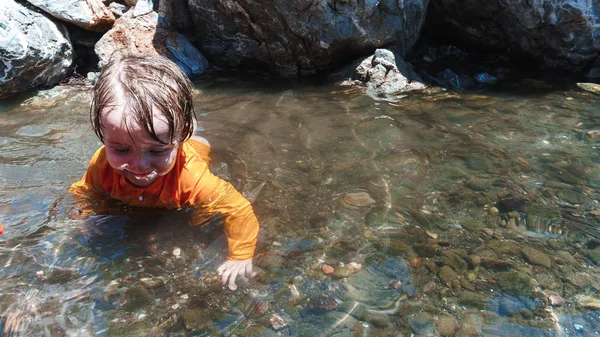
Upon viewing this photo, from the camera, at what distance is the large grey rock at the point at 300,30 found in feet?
20.6

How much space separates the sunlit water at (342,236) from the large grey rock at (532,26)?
1.66m

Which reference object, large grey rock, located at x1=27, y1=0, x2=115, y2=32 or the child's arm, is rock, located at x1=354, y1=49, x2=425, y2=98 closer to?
the child's arm

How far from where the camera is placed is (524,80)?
20.5ft

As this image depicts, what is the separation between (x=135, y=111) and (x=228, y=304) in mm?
1147

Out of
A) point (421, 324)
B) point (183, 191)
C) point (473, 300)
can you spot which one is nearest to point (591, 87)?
point (473, 300)

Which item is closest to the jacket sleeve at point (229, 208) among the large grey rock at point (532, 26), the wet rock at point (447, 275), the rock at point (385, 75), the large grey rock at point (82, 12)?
the wet rock at point (447, 275)

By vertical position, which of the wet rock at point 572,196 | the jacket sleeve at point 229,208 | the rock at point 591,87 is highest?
the jacket sleeve at point 229,208

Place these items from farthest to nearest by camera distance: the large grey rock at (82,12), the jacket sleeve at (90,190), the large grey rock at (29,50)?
1. the large grey rock at (82,12)
2. the large grey rock at (29,50)
3. the jacket sleeve at (90,190)

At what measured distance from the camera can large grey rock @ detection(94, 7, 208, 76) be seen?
21.7 feet

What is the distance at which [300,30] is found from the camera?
6.43 m

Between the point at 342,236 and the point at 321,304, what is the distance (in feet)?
2.13

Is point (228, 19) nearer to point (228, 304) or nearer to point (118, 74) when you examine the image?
point (118, 74)

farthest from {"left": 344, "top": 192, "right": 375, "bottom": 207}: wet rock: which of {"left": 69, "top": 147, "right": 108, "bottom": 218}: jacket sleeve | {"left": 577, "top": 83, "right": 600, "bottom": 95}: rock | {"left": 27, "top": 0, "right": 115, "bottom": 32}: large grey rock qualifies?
{"left": 27, "top": 0, "right": 115, "bottom": 32}: large grey rock

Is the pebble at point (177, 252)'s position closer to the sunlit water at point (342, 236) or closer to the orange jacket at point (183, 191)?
the sunlit water at point (342, 236)
